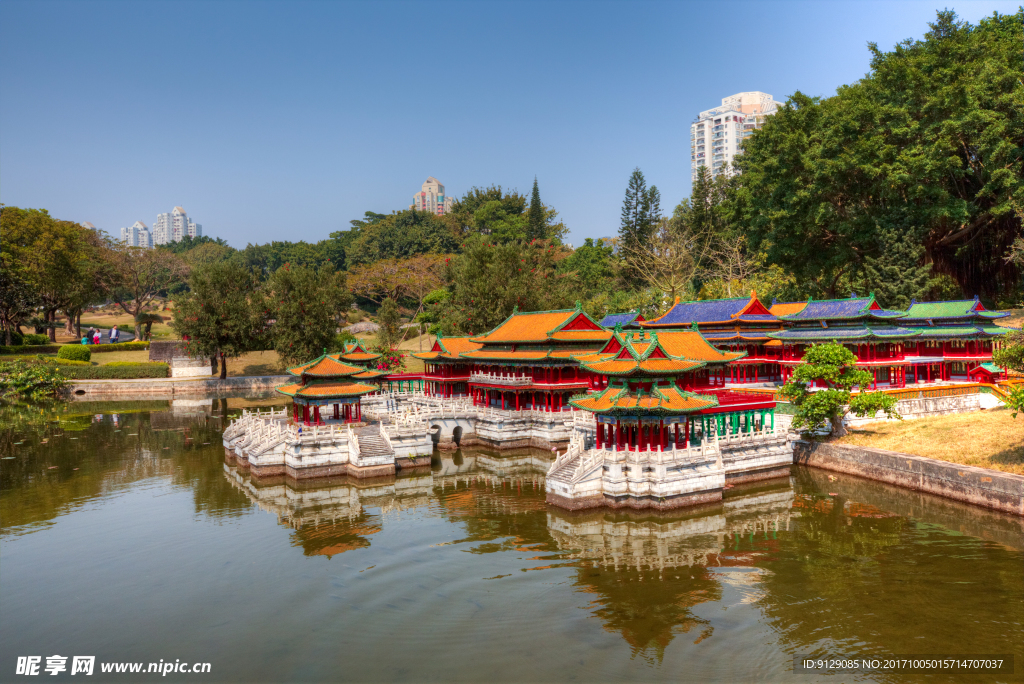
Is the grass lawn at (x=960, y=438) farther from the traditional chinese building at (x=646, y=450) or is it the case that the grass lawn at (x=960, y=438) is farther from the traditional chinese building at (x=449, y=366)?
the traditional chinese building at (x=449, y=366)

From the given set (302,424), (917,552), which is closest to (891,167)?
(917,552)

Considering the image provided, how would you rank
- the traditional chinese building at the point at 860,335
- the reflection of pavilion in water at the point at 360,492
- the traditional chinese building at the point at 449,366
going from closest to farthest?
the reflection of pavilion in water at the point at 360,492, the traditional chinese building at the point at 860,335, the traditional chinese building at the point at 449,366

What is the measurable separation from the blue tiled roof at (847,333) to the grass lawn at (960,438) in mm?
8305

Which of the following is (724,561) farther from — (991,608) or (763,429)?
(763,429)

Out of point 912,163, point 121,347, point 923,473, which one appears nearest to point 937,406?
point 923,473

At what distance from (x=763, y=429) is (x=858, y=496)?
21.4ft

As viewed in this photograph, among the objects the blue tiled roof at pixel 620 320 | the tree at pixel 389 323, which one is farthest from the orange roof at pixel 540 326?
the tree at pixel 389 323

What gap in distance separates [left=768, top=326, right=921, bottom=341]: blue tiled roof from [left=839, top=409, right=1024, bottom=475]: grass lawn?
8305 mm

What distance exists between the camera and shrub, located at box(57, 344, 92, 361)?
78.4m

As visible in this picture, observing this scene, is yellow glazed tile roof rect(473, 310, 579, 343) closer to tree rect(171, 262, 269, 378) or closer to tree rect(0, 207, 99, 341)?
tree rect(171, 262, 269, 378)

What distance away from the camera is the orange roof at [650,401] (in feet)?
99.3

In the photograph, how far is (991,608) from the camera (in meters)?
20.3

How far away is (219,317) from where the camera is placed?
72.2 m

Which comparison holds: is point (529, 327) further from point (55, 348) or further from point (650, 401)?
point (55, 348)
